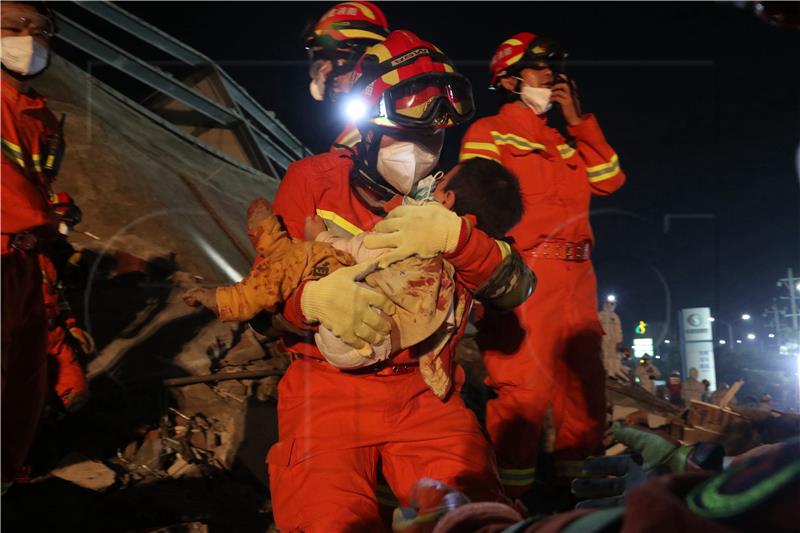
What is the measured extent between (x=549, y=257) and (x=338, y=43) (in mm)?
1431

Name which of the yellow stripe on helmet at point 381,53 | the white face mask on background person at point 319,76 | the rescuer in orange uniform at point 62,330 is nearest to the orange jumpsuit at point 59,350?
the rescuer in orange uniform at point 62,330

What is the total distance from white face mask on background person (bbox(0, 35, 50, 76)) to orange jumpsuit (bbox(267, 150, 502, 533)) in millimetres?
1379

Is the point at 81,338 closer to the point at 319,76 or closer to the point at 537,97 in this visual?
the point at 319,76

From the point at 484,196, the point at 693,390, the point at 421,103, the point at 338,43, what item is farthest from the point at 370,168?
the point at 693,390

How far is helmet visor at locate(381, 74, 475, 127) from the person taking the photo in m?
2.20

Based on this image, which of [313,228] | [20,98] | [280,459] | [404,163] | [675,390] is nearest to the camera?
[280,459]

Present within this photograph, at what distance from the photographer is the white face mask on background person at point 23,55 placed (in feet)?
9.37

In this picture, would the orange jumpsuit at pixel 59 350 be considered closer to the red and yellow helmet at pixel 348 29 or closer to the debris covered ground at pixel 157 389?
the debris covered ground at pixel 157 389

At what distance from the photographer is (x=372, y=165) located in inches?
91.7

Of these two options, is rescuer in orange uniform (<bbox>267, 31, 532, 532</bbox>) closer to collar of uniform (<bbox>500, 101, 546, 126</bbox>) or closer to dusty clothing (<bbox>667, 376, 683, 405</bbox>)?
collar of uniform (<bbox>500, 101, 546, 126</bbox>)

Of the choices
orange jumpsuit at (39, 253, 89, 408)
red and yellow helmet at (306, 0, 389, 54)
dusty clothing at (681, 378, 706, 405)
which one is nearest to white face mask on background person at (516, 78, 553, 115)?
red and yellow helmet at (306, 0, 389, 54)

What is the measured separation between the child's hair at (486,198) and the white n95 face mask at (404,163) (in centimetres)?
17

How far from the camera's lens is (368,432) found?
2.10 metres

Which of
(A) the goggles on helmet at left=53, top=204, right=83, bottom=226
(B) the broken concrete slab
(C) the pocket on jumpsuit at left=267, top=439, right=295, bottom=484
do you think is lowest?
(B) the broken concrete slab
